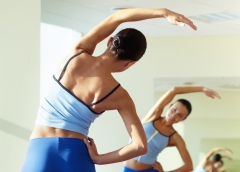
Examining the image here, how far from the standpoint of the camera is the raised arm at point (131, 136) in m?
1.81

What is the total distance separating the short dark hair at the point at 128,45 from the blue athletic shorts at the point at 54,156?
348 millimetres

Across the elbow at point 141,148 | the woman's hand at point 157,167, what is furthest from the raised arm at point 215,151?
the elbow at point 141,148

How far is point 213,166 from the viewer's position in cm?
598

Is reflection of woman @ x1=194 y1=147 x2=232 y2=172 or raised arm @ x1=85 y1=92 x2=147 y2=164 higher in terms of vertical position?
raised arm @ x1=85 y1=92 x2=147 y2=164

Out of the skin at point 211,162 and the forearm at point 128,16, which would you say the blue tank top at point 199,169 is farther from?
the forearm at point 128,16

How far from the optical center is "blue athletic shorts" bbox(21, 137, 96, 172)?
1.75m

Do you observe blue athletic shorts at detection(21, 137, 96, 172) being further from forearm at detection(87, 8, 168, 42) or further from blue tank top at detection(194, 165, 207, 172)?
blue tank top at detection(194, 165, 207, 172)

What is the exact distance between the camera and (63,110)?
1778mm

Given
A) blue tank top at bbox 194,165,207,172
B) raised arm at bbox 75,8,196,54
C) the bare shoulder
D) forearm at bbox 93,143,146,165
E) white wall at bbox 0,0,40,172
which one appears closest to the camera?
raised arm at bbox 75,8,196,54

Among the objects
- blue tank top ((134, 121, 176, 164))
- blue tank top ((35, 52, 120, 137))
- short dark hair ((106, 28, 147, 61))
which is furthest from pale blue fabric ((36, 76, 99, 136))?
blue tank top ((134, 121, 176, 164))

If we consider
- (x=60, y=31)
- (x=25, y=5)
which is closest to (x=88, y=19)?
(x=60, y=31)

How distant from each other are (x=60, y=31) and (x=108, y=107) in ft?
10.4

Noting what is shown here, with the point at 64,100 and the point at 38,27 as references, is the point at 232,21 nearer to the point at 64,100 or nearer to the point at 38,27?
the point at 38,27

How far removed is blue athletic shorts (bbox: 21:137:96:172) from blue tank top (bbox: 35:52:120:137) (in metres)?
0.06
